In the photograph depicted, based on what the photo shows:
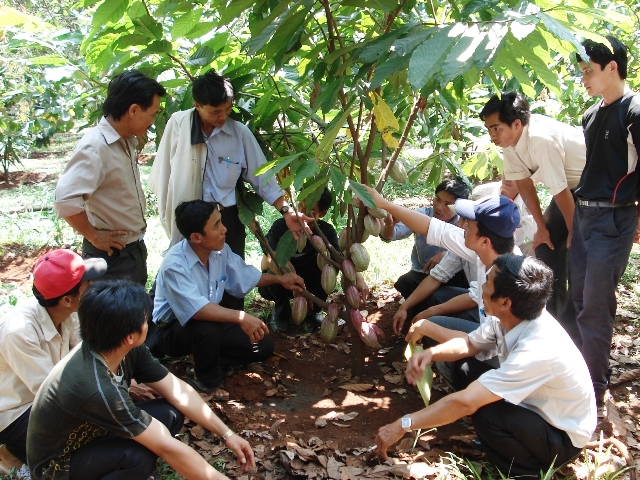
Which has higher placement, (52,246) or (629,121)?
(629,121)

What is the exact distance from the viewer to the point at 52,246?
602 cm

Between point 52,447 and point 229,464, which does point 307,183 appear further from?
point 52,447

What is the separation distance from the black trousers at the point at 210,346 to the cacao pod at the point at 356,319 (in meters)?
0.51

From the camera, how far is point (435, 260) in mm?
4008

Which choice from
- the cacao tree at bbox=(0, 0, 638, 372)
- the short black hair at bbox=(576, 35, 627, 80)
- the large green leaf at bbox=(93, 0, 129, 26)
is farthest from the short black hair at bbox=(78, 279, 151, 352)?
the short black hair at bbox=(576, 35, 627, 80)

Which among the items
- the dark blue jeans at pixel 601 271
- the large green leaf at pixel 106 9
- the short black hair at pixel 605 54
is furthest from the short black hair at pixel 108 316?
the short black hair at pixel 605 54

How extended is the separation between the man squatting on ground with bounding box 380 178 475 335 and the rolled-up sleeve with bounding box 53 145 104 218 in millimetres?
1625

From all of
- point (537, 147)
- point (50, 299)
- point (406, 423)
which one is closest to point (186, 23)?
point (50, 299)

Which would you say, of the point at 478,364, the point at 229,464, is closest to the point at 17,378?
the point at 229,464

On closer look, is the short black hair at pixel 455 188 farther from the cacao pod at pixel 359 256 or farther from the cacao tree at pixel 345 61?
the cacao pod at pixel 359 256

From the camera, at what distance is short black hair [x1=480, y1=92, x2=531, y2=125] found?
313cm

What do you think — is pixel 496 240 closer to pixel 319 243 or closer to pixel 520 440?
A: pixel 520 440

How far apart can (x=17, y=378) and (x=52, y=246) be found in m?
3.95

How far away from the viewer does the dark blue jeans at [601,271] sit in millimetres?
3031
